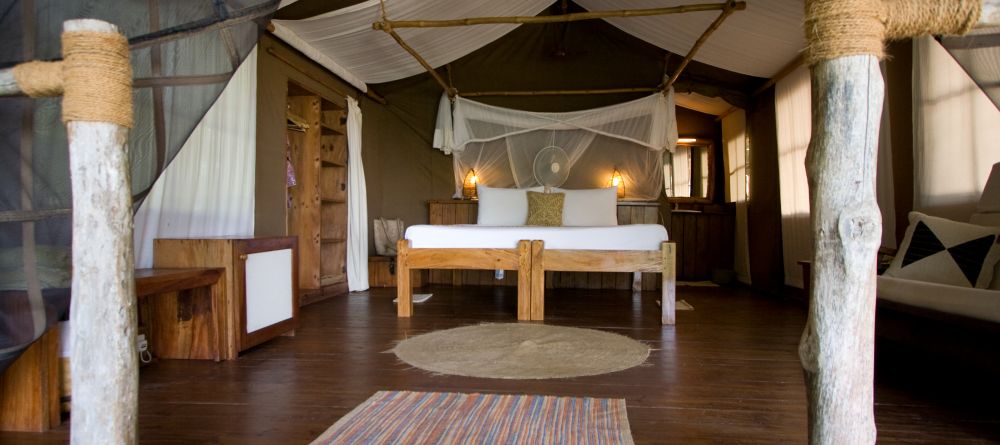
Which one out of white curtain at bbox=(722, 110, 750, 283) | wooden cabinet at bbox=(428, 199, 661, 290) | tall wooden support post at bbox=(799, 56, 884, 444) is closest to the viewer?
tall wooden support post at bbox=(799, 56, 884, 444)

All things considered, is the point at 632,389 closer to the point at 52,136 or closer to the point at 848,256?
the point at 848,256

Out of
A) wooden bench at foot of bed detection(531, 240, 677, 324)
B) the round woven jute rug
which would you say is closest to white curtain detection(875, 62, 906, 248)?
wooden bench at foot of bed detection(531, 240, 677, 324)

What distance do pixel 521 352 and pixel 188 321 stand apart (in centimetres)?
153

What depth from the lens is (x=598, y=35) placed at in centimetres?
595

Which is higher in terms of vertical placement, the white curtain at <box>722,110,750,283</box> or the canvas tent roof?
the canvas tent roof

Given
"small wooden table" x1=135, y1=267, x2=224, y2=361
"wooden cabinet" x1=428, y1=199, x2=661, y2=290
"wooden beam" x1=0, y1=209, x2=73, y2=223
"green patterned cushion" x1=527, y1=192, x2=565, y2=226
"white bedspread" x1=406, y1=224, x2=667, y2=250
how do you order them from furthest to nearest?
"wooden cabinet" x1=428, y1=199, x2=661, y2=290 < "green patterned cushion" x1=527, y1=192, x2=565, y2=226 < "white bedspread" x1=406, y1=224, x2=667, y2=250 < "small wooden table" x1=135, y1=267, x2=224, y2=361 < "wooden beam" x1=0, y1=209, x2=73, y2=223

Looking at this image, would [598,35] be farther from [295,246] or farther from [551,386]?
[551,386]

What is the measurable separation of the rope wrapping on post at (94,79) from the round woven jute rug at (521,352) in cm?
152

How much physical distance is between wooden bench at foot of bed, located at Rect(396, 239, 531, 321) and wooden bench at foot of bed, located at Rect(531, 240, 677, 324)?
0.15 ft

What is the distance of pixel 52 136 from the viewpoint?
1374mm

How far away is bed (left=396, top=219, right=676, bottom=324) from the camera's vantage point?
132 inches

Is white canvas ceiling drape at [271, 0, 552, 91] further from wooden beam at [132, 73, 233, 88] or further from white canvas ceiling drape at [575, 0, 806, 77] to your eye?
wooden beam at [132, 73, 233, 88]

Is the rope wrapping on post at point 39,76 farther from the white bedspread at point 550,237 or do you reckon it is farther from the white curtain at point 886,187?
the white curtain at point 886,187

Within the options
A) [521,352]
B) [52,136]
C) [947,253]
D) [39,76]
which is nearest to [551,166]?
[521,352]
